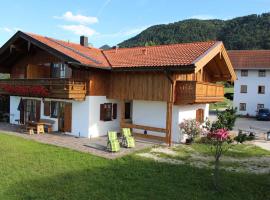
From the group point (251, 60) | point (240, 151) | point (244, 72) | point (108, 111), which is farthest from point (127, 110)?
point (251, 60)

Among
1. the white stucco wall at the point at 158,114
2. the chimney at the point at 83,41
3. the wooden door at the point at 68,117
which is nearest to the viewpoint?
the white stucco wall at the point at 158,114

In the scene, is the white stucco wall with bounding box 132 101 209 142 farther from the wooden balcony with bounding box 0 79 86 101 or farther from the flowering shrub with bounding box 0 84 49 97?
the flowering shrub with bounding box 0 84 49 97

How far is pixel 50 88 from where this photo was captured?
18766 millimetres

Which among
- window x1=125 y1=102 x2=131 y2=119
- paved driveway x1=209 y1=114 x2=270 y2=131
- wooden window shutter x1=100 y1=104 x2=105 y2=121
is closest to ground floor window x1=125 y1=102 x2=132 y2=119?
window x1=125 y1=102 x2=131 y2=119

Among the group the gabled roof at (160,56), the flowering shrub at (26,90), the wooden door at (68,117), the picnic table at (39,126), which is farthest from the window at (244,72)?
the flowering shrub at (26,90)

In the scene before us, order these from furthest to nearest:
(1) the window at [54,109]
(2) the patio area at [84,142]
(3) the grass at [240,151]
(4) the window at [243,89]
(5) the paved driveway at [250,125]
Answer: (4) the window at [243,89] < (5) the paved driveway at [250,125] < (1) the window at [54,109] < (3) the grass at [240,151] < (2) the patio area at [84,142]

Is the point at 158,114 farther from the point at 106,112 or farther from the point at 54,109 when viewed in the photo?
the point at 54,109

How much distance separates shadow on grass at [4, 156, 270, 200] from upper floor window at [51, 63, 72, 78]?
9460mm

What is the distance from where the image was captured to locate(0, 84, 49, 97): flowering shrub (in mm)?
18911

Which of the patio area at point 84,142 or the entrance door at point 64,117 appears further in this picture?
the entrance door at point 64,117

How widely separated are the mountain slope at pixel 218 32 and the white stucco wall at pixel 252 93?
93.9ft

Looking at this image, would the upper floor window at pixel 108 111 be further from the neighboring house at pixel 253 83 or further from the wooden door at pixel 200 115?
the neighboring house at pixel 253 83

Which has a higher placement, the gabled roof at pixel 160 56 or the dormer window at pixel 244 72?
the dormer window at pixel 244 72

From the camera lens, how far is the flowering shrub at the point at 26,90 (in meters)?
18.9
